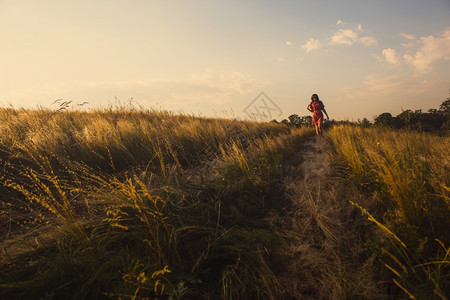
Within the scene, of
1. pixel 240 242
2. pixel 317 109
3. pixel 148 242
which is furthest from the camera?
pixel 317 109

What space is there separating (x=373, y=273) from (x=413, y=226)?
474mm

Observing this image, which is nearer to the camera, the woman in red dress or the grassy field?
the grassy field

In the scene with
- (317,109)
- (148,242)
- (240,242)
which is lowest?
(240,242)

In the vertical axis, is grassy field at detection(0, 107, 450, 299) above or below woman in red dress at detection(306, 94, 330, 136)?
below

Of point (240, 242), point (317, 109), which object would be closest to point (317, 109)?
point (317, 109)

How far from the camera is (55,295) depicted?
1.36 metres

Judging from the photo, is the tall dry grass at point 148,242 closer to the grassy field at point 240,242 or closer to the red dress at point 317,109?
the grassy field at point 240,242

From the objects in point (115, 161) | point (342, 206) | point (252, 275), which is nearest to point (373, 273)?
point (252, 275)

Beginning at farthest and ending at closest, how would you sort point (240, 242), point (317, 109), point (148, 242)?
point (317, 109), point (240, 242), point (148, 242)

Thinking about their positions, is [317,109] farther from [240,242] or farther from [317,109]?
[240,242]

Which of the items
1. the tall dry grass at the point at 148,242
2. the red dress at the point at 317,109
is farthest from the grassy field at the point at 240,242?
the red dress at the point at 317,109

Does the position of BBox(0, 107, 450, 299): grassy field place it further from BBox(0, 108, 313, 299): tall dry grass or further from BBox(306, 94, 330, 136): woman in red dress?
BBox(306, 94, 330, 136): woman in red dress

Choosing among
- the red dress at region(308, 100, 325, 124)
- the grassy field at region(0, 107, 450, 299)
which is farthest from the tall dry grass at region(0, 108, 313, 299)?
the red dress at region(308, 100, 325, 124)

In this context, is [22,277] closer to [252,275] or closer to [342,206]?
[252,275]
